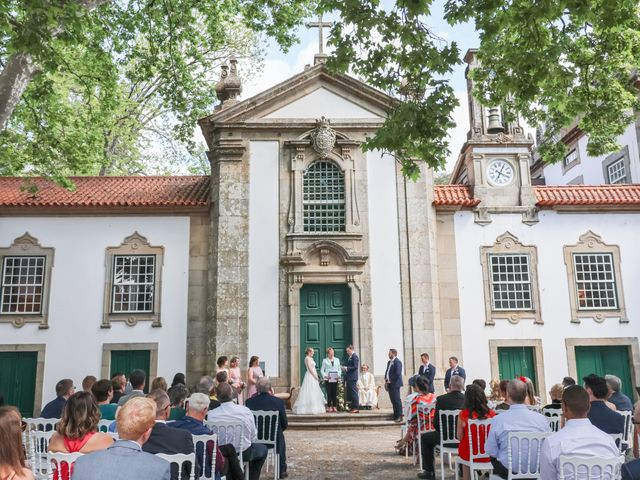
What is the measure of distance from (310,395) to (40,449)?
299 inches

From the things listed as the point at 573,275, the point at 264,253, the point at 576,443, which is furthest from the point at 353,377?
the point at 576,443

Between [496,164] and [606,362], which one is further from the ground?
[496,164]

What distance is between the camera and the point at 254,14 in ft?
39.3

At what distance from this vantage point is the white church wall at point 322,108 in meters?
14.9

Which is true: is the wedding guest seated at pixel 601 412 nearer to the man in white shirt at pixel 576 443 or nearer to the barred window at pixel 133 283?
the man in white shirt at pixel 576 443

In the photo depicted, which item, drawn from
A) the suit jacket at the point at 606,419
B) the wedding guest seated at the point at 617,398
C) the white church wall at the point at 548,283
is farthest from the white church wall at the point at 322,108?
the suit jacket at the point at 606,419

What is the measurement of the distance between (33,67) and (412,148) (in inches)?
241

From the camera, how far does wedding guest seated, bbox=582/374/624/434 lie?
5266 mm

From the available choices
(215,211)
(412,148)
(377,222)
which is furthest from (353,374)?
(412,148)

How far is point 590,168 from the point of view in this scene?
66.5ft

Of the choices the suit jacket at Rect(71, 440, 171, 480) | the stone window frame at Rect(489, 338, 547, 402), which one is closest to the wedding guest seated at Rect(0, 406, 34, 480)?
the suit jacket at Rect(71, 440, 171, 480)

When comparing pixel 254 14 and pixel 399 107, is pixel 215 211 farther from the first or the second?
pixel 399 107

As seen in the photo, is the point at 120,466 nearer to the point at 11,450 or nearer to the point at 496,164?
the point at 11,450

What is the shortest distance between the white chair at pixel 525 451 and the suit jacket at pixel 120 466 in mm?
2982
